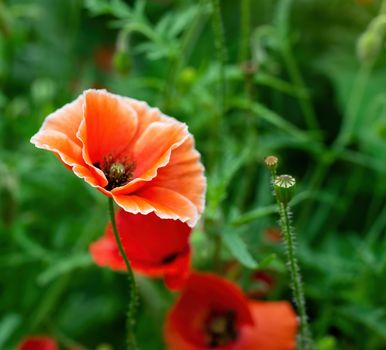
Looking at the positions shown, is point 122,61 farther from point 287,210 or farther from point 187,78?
point 287,210

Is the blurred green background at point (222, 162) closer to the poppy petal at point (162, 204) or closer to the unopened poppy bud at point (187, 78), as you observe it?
the unopened poppy bud at point (187, 78)

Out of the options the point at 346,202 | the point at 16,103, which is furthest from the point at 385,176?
the point at 16,103

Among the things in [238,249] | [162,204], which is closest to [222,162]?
[238,249]

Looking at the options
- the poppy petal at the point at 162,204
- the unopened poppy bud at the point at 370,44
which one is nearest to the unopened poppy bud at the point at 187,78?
the unopened poppy bud at the point at 370,44

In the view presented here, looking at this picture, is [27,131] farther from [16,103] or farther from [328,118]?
[328,118]

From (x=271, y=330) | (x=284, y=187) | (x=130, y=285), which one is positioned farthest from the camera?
(x=271, y=330)
